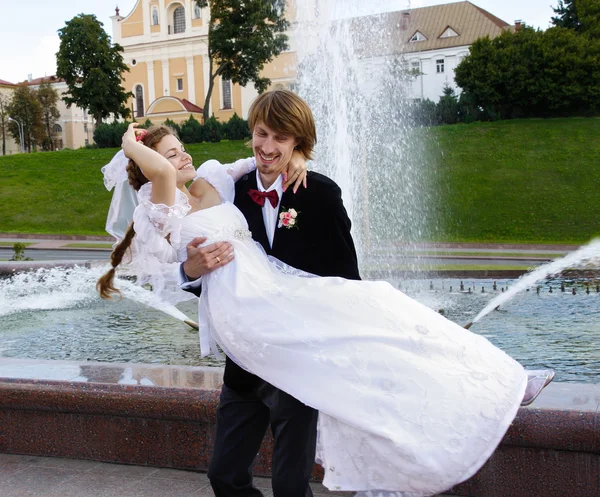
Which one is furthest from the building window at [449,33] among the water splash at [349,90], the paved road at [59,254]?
the paved road at [59,254]

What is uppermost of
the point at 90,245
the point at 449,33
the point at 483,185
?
the point at 449,33

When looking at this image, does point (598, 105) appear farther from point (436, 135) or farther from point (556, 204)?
point (556, 204)

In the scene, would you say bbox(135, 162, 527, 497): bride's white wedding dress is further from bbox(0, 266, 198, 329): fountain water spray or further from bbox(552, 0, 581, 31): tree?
bbox(552, 0, 581, 31): tree

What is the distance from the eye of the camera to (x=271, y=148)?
101 inches

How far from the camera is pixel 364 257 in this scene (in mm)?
13008

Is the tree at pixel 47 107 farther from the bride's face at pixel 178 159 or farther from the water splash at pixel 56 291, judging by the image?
the bride's face at pixel 178 159

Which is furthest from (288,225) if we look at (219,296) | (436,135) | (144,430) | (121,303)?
(436,135)

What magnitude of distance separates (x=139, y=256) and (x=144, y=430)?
1.22 metres

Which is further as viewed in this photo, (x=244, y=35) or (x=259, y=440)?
(x=244, y=35)

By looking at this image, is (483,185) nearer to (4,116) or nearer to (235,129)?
(235,129)

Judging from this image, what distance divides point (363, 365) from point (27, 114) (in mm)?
81514

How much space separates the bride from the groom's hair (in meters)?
0.10

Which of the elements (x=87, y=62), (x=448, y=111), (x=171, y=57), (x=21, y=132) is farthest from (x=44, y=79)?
(x=448, y=111)

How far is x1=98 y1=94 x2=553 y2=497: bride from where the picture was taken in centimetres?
235
